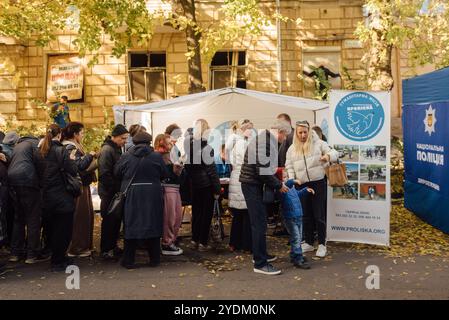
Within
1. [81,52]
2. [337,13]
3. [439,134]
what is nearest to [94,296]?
[439,134]

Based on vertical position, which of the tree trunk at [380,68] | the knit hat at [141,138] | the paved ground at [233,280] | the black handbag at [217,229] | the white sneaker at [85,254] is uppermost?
the tree trunk at [380,68]

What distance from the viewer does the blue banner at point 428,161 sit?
8.93m

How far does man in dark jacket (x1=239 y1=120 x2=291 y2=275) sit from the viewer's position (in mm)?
6535

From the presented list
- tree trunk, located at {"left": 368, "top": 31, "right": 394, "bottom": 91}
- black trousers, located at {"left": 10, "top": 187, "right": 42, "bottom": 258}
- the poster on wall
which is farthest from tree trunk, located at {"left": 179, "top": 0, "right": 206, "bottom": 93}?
black trousers, located at {"left": 10, "top": 187, "right": 42, "bottom": 258}

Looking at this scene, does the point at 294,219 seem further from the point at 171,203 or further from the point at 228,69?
the point at 228,69

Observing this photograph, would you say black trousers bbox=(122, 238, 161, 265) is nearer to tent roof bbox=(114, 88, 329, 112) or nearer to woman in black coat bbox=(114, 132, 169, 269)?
woman in black coat bbox=(114, 132, 169, 269)

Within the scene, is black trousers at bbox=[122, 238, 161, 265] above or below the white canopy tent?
below

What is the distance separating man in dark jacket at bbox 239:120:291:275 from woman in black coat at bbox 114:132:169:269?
44.9 inches

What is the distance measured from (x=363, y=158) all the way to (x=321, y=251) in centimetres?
153

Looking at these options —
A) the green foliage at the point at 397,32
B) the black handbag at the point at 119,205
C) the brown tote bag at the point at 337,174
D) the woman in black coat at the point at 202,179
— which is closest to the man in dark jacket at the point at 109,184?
the black handbag at the point at 119,205

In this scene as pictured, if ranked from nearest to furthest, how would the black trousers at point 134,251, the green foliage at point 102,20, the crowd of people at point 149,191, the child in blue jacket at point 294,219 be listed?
1. the crowd of people at point 149,191
2. the child in blue jacket at point 294,219
3. the black trousers at point 134,251
4. the green foliage at point 102,20

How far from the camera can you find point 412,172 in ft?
34.9

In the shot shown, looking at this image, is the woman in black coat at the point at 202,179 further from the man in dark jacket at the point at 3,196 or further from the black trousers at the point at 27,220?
the man in dark jacket at the point at 3,196

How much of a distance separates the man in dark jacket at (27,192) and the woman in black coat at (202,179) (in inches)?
82.7
